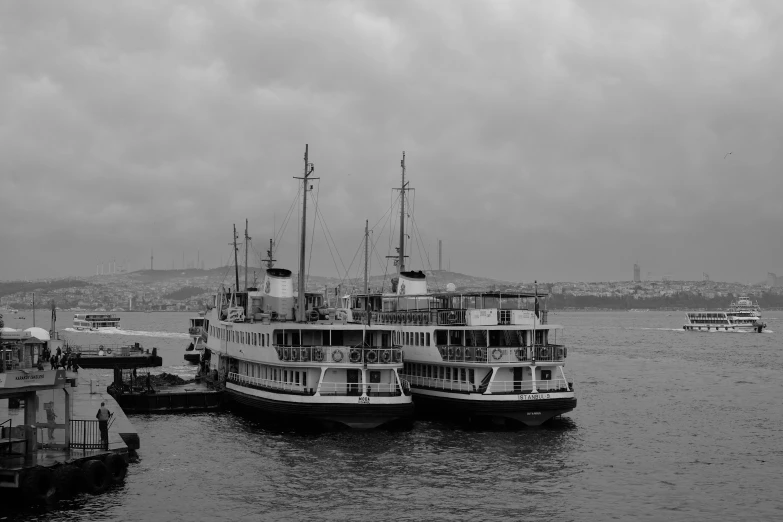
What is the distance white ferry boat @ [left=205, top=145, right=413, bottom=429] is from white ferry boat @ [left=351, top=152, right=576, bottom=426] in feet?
6.85

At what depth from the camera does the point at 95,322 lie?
497 ft

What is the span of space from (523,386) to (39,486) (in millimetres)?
22221

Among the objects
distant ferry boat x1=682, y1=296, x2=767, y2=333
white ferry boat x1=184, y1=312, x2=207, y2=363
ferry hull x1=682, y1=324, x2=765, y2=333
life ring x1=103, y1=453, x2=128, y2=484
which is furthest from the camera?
distant ferry boat x1=682, y1=296, x2=767, y2=333

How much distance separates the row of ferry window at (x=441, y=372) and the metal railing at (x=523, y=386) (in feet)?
4.49

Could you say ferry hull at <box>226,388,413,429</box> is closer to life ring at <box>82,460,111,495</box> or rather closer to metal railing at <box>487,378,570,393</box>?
metal railing at <box>487,378,570,393</box>

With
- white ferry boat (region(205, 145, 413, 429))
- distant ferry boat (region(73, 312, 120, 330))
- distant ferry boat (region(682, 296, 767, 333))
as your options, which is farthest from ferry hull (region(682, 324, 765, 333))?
white ferry boat (region(205, 145, 413, 429))

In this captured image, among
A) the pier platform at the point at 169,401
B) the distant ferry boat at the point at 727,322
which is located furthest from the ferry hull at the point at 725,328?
the pier platform at the point at 169,401

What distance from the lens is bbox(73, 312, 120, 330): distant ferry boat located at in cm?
15075

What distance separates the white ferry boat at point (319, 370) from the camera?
37719 millimetres

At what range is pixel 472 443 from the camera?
36.9m

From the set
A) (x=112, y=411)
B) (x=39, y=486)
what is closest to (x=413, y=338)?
(x=112, y=411)

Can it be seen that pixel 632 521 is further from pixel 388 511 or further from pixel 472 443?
pixel 472 443

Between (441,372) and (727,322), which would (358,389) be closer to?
(441,372)

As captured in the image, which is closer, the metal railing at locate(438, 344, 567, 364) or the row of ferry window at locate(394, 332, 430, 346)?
the metal railing at locate(438, 344, 567, 364)
